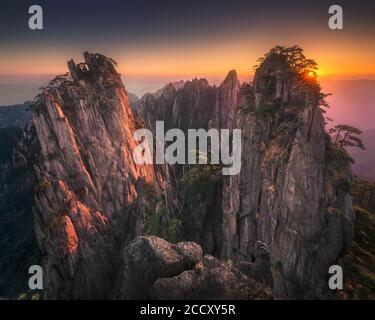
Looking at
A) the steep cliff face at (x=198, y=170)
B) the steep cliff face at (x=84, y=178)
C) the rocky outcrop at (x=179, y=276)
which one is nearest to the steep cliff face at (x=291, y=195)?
the steep cliff face at (x=198, y=170)

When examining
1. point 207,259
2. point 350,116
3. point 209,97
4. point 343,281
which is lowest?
point 343,281

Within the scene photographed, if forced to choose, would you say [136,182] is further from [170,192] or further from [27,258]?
[27,258]

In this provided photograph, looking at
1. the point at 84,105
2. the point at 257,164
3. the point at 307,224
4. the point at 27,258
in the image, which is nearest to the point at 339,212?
the point at 307,224

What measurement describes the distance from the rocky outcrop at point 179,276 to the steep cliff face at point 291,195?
7897mm

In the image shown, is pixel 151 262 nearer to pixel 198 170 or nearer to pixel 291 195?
pixel 291 195

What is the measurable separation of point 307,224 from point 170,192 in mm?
23610

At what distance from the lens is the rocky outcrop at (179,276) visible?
780 inches

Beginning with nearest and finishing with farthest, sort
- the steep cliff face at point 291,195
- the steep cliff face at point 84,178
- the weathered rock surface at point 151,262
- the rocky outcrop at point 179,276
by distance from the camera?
the rocky outcrop at point 179,276
the weathered rock surface at point 151,262
the steep cliff face at point 291,195
the steep cliff face at point 84,178

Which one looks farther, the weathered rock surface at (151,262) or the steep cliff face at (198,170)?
the steep cliff face at (198,170)

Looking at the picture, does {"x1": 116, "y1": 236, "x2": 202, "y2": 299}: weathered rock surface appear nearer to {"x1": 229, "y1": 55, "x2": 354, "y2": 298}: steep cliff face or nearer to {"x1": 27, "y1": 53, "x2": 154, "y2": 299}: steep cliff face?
{"x1": 229, "y1": 55, "x2": 354, "y2": 298}: steep cliff face

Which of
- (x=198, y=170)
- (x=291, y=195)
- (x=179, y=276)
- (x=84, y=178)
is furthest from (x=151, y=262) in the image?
(x=84, y=178)

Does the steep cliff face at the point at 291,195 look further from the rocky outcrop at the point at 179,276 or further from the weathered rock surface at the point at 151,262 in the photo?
the weathered rock surface at the point at 151,262

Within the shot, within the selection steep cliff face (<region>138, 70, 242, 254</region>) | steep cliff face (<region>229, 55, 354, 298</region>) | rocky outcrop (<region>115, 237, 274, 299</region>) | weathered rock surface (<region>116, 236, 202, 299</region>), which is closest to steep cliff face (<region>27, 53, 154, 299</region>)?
steep cliff face (<region>138, 70, 242, 254</region>)
